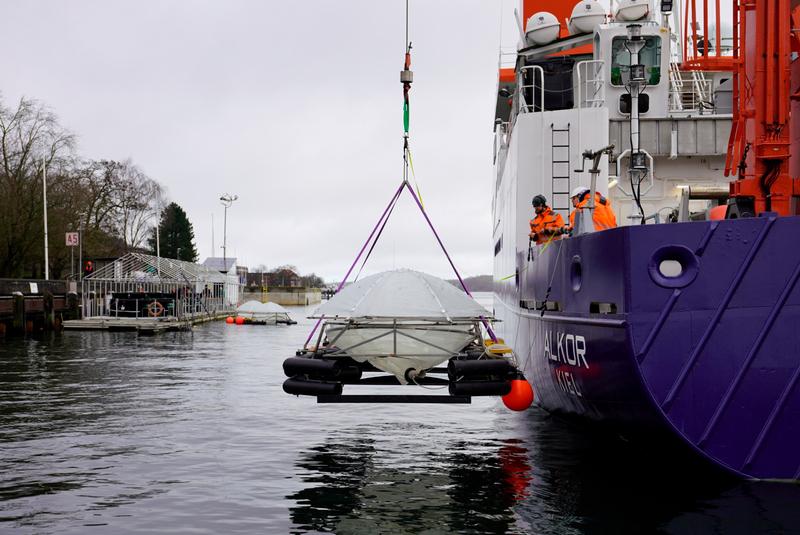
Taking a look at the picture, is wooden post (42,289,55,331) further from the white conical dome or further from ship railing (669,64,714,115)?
the white conical dome

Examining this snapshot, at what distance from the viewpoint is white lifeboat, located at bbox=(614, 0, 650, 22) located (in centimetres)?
1723

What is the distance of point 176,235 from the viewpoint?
367ft

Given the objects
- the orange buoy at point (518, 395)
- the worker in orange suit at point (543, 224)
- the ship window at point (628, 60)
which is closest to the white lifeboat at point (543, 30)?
the ship window at point (628, 60)

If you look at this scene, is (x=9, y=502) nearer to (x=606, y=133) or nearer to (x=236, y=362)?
(x=606, y=133)

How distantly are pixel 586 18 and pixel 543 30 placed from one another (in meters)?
0.93

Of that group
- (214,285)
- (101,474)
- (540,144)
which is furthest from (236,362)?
(214,285)

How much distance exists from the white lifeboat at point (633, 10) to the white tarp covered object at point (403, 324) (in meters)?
8.17

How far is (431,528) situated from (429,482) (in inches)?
74.3

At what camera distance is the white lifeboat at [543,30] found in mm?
18578

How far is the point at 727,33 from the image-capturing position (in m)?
23.2

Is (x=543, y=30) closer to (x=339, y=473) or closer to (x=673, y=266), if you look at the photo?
(x=673, y=266)

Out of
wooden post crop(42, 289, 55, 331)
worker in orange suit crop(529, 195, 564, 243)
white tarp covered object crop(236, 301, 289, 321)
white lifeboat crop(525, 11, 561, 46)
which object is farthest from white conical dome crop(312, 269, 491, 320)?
white tarp covered object crop(236, 301, 289, 321)

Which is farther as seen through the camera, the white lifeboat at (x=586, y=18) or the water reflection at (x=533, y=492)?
the white lifeboat at (x=586, y=18)

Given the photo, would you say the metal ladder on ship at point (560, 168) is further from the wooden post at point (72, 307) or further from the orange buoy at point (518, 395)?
the wooden post at point (72, 307)
